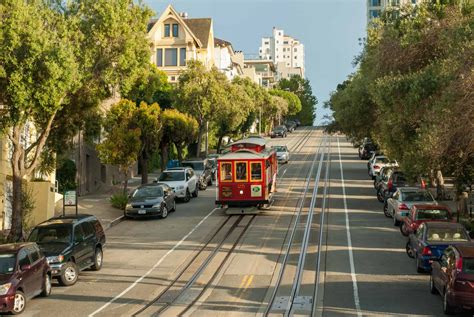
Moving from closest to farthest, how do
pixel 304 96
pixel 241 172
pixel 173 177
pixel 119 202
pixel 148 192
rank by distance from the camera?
pixel 241 172 < pixel 148 192 < pixel 119 202 < pixel 173 177 < pixel 304 96

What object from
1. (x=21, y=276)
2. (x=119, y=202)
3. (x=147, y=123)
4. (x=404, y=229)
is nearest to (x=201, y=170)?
(x=147, y=123)

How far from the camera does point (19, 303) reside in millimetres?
16562

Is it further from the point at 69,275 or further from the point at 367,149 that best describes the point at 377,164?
the point at 69,275

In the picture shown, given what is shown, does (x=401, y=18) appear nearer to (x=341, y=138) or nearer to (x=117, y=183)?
(x=117, y=183)

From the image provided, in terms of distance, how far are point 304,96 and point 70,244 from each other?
140m

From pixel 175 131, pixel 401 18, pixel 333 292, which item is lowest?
pixel 333 292

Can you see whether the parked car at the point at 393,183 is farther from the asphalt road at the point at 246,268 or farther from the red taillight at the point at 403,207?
the red taillight at the point at 403,207

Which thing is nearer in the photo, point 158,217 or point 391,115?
point 391,115

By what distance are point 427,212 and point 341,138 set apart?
75.8 m

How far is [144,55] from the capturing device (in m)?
24.7

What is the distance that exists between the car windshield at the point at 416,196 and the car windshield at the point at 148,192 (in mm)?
10601

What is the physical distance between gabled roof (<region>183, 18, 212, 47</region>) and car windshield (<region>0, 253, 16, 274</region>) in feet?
224

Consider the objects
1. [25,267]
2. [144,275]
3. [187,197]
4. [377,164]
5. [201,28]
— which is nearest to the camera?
[25,267]

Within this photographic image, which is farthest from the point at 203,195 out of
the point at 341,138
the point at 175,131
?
the point at 341,138
